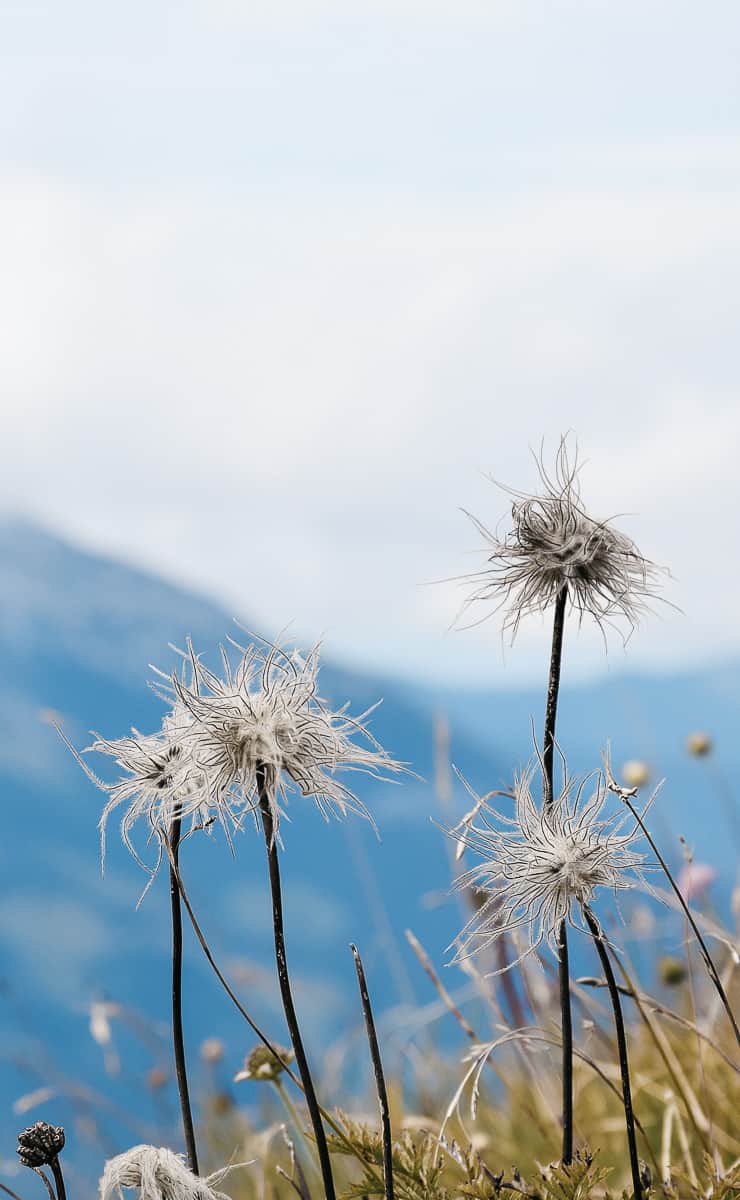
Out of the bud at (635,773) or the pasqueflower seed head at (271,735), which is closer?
the pasqueflower seed head at (271,735)

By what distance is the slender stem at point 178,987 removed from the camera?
1.91 metres

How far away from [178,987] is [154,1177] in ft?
0.86

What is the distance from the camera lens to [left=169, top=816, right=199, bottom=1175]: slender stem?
6.26 ft

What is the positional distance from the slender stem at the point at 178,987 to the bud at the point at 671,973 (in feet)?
11.5

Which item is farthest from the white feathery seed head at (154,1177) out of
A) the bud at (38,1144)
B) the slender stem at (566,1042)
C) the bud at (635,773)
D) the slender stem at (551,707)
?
the bud at (635,773)

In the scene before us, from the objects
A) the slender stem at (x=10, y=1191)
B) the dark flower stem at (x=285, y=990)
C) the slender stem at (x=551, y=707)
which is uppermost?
the slender stem at (x=551, y=707)

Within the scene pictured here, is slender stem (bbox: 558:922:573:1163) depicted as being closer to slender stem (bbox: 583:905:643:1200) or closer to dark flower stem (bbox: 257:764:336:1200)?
slender stem (bbox: 583:905:643:1200)

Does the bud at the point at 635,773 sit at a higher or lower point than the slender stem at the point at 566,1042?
higher

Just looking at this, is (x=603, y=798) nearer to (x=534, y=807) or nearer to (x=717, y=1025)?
(x=534, y=807)

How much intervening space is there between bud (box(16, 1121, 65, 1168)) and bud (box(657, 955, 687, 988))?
372cm

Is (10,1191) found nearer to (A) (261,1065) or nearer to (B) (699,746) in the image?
(A) (261,1065)

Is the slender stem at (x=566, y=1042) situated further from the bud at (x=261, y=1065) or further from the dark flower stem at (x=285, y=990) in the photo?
the bud at (x=261, y=1065)

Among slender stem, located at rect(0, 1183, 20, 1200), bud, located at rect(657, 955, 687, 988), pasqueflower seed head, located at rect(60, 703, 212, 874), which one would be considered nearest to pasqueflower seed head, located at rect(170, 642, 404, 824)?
pasqueflower seed head, located at rect(60, 703, 212, 874)

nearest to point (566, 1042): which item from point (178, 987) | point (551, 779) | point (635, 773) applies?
point (551, 779)
